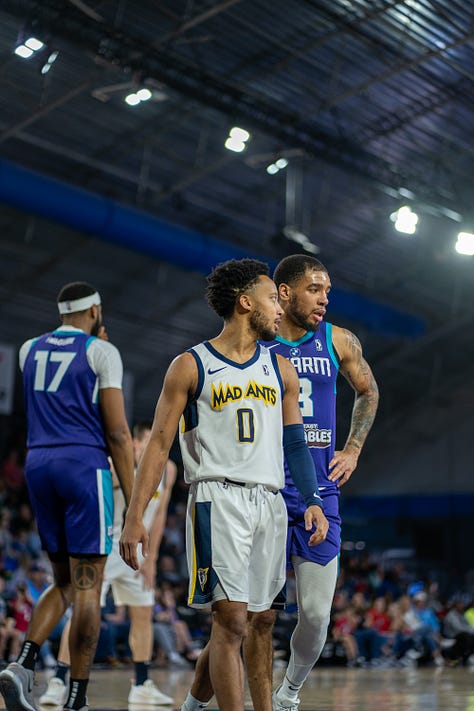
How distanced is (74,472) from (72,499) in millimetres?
129

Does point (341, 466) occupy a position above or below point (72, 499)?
above

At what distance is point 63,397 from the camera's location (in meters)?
4.91

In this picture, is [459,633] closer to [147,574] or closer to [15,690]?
[147,574]

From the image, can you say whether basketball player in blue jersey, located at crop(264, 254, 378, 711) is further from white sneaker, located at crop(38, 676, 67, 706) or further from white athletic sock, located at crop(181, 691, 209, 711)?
white sneaker, located at crop(38, 676, 67, 706)

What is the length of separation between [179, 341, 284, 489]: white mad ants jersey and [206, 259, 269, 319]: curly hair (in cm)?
A: 24

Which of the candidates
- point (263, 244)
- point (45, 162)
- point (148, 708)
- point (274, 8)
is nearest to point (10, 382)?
point (45, 162)

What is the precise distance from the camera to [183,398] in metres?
3.96

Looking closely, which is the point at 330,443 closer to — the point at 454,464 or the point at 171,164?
the point at 171,164

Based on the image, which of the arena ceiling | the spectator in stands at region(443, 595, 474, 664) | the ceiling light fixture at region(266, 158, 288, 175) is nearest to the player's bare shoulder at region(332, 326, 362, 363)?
the arena ceiling

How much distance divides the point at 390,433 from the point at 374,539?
3202 mm

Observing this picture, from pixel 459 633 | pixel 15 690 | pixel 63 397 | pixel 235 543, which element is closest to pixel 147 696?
pixel 15 690

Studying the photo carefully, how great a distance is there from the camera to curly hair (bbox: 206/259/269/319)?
13.8 feet

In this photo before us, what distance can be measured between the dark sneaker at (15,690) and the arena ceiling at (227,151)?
9.87 m

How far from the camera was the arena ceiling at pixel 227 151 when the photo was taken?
49.5 feet
